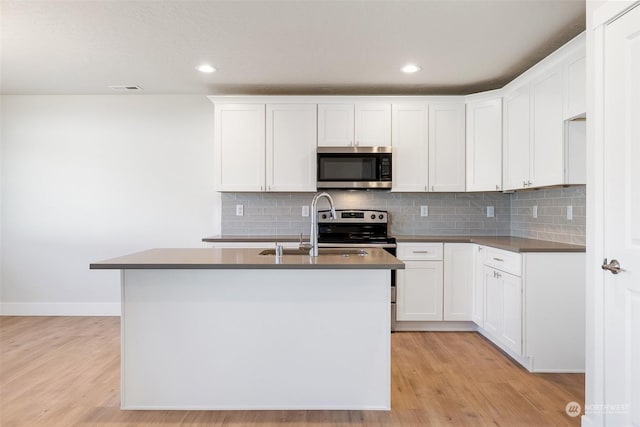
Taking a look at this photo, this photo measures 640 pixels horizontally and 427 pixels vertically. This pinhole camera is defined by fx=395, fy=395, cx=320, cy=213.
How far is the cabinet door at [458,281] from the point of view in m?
3.78

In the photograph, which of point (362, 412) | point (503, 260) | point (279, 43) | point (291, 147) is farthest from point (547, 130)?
point (362, 412)

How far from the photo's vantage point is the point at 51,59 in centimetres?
328

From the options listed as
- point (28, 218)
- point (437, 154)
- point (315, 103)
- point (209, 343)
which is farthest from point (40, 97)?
point (437, 154)

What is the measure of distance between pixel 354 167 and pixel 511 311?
189cm

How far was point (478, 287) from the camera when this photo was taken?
365cm

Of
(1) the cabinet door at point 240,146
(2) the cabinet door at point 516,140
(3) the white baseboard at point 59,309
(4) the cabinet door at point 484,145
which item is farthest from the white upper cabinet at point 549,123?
(3) the white baseboard at point 59,309

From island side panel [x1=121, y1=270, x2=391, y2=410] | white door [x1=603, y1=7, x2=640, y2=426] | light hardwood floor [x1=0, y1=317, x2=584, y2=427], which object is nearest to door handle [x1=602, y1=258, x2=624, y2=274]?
white door [x1=603, y1=7, x2=640, y2=426]

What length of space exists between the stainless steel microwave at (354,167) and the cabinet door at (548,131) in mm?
1292

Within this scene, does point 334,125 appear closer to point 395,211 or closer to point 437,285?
point 395,211

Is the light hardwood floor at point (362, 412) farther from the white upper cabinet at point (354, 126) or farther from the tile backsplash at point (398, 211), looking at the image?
the white upper cabinet at point (354, 126)

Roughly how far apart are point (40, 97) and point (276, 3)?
3422 millimetres

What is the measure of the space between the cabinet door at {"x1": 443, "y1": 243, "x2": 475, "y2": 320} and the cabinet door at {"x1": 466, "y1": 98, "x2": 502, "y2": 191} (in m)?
0.63

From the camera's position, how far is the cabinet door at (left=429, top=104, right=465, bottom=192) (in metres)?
3.98

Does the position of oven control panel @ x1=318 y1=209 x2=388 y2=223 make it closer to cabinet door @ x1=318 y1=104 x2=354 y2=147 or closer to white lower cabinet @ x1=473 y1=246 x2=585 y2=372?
cabinet door @ x1=318 y1=104 x2=354 y2=147
